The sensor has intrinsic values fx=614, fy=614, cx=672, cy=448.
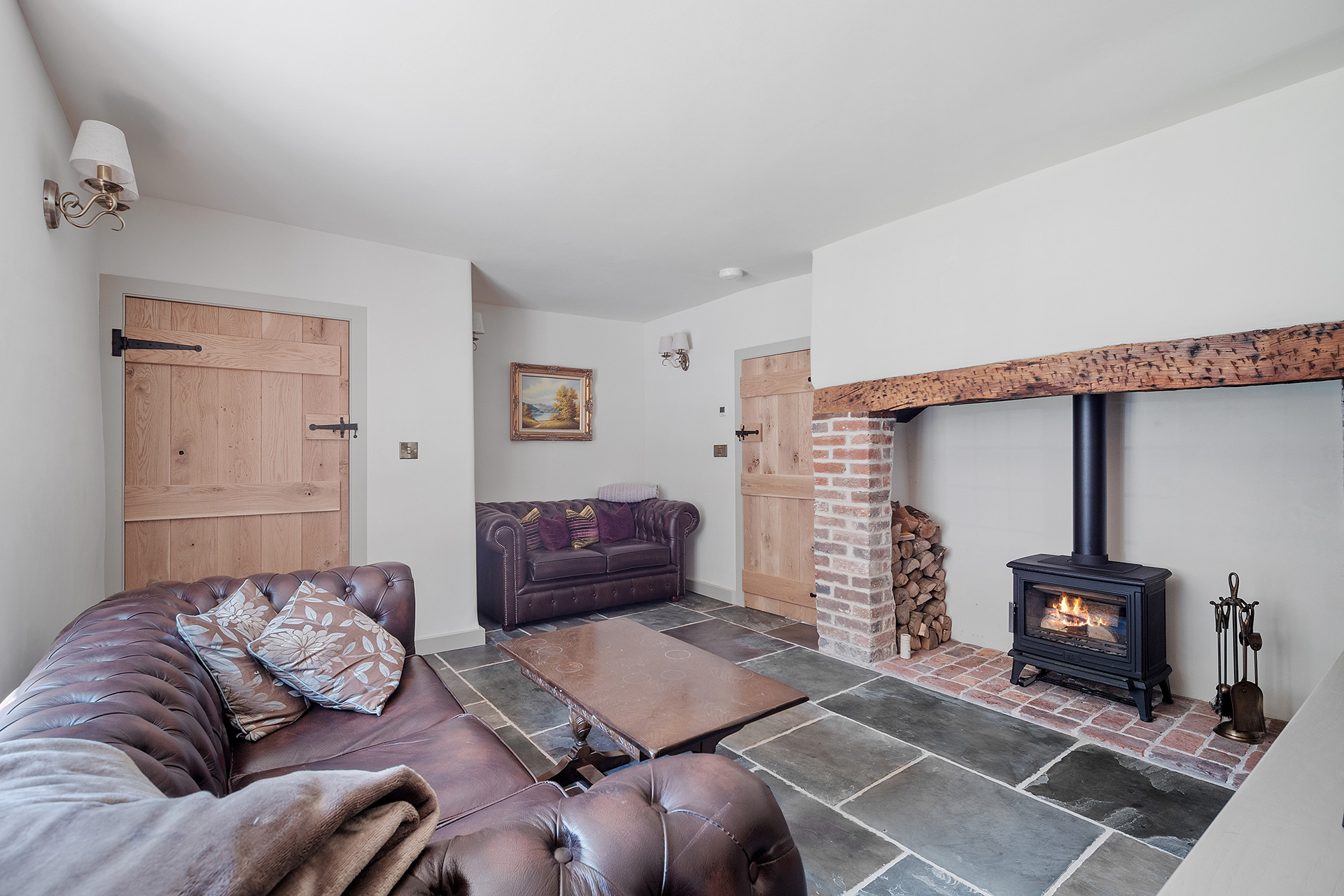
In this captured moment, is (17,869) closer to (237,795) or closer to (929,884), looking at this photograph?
(237,795)

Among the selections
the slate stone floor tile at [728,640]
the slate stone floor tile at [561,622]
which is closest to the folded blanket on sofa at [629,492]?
the slate stone floor tile at [561,622]

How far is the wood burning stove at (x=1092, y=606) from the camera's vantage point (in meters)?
2.77

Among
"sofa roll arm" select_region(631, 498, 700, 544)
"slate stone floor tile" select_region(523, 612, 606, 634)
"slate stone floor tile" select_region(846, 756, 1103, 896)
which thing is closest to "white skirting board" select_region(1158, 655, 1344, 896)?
"slate stone floor tile" select_region(846, 756, 1103, 896)

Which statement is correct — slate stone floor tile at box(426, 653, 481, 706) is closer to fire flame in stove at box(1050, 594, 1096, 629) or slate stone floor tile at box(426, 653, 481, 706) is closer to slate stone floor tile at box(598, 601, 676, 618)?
slate stone floor tile at box(598, 601, 676, 618)

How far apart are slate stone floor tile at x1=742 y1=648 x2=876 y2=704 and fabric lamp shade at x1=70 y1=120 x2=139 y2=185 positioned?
11.2ft

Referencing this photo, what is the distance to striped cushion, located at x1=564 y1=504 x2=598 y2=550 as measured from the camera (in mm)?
5055

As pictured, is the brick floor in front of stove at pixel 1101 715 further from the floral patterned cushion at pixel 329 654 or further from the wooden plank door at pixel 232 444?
the wooden plank door at pixel 232 444

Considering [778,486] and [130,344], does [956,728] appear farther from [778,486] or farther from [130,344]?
[130,344]

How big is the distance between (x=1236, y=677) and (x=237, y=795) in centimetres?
356

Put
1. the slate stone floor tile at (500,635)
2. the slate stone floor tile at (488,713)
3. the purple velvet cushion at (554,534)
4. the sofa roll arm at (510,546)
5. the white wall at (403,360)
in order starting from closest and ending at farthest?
the slate stone floor tile at (488,713) < the white wall at (403,360) < the slate stone floor tile at (500,635) < the sofa roll arm at (510,546) < the purple velvet cushion at (554,534)

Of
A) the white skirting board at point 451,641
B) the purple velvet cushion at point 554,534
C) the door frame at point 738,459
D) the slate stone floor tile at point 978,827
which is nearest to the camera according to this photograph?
the slate stone floor tile at point 978,827

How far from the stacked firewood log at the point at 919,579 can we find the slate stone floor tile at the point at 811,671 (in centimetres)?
46

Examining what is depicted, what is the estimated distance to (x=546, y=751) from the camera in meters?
2.60

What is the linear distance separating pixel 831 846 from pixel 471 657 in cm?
257
